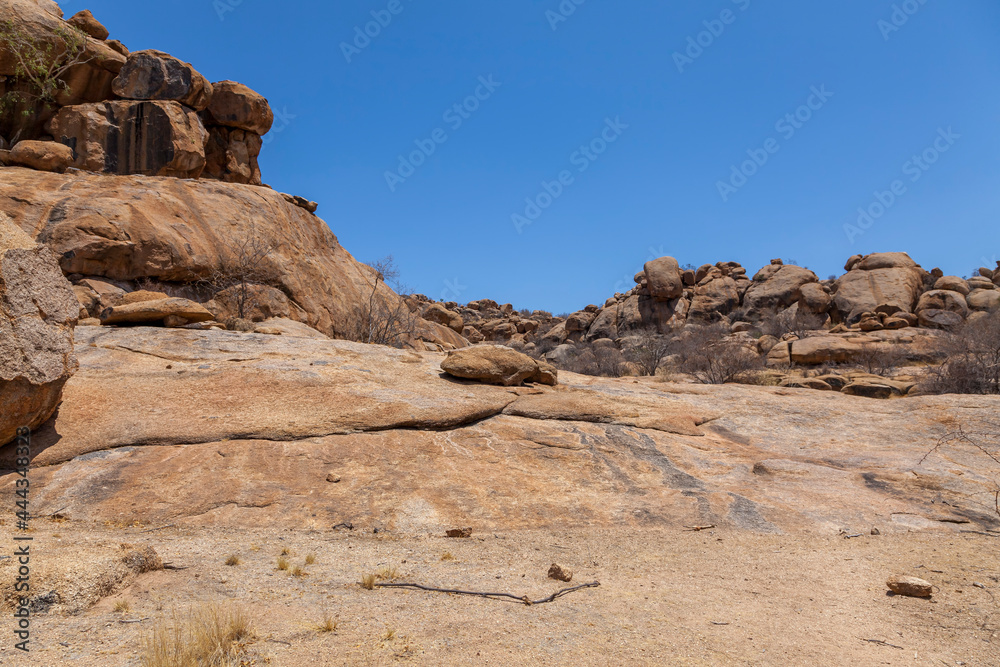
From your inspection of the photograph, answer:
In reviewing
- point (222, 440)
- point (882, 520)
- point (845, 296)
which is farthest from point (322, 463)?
point (845, 296)

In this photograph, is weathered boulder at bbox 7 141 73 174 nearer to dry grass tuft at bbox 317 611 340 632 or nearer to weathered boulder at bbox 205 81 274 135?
weathered boulder at bbox 205 81 274 135

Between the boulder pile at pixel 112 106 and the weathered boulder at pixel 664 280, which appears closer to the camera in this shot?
the boulder pile at pixel 112 106

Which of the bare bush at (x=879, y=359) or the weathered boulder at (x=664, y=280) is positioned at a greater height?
the weathered boulder at (x=664, y=280)

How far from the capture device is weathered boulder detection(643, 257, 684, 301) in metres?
37.9

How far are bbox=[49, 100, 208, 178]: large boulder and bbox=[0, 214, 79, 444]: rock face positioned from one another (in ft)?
41.5

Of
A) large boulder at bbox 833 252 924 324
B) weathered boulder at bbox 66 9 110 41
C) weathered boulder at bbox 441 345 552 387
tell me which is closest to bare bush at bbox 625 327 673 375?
large boulder at bbox 833 252 924 324

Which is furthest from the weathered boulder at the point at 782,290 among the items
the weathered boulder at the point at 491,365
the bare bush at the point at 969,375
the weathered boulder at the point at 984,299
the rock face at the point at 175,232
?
the weathered boulder at the point at 491,365

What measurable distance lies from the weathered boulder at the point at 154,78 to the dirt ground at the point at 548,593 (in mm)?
17092

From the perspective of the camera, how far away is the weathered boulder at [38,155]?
42.9 feet

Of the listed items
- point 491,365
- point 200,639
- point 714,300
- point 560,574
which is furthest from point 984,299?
point 200,639

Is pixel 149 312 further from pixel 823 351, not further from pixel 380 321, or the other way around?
pixel 823 351

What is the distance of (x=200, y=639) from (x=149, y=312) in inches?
316

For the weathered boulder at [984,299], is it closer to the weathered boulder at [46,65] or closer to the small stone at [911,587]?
the small stone at [911,587]

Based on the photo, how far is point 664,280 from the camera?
3794 cm
